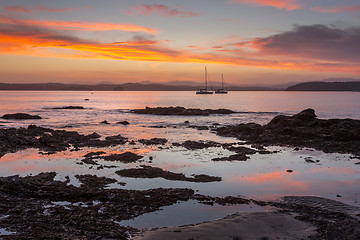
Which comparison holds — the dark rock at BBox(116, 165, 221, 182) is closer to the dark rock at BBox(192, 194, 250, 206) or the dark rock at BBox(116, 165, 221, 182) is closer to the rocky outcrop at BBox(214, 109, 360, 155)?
the dark rock at BBox(192, 194, 250, 206)

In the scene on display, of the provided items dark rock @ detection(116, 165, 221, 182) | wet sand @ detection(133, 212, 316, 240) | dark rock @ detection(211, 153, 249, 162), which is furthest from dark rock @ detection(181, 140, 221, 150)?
wet sand @ detection(133, 212, 316, 240)

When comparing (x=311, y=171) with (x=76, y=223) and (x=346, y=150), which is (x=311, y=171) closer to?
(x=346, y=150)

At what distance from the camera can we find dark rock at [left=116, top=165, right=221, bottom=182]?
14922 millimetres

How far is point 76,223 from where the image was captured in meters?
9.05

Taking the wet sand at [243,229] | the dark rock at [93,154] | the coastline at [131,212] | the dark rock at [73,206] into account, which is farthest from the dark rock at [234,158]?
the wet sand at [243,229]

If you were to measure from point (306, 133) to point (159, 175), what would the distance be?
19619 mm

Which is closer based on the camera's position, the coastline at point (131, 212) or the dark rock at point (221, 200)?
the coastline at point (131, 212)

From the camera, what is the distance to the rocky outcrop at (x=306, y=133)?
25.1 metres

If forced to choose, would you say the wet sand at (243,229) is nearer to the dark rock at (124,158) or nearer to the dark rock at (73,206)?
the dark rock at (73,206)

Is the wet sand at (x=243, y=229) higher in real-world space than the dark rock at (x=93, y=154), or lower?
lower

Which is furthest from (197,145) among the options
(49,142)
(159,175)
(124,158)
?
(49,142)

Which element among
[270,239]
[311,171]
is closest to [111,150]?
[311,171]

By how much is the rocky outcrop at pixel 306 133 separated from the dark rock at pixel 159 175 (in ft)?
43.8

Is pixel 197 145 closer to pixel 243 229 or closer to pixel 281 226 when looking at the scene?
pixel 281 226
